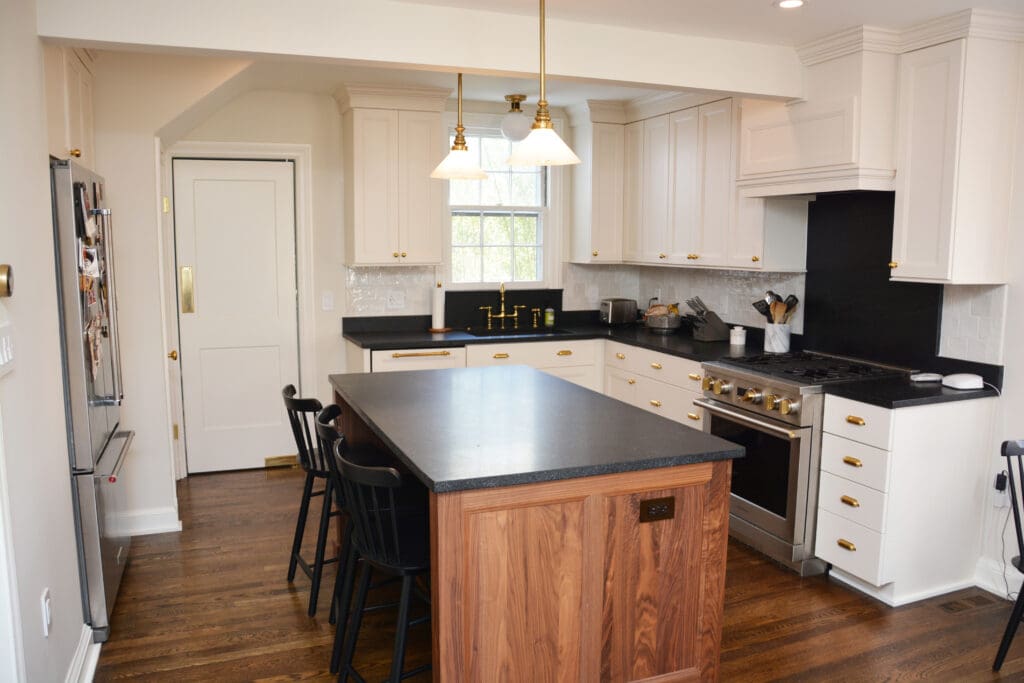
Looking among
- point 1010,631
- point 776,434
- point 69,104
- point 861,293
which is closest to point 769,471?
point 776,434

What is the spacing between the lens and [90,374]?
296 centimetres

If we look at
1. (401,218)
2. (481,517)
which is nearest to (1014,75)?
(481,517)

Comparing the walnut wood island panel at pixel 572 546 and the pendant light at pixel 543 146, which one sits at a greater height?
the pendant light at pixel 543 146

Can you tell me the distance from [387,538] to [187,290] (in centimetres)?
321

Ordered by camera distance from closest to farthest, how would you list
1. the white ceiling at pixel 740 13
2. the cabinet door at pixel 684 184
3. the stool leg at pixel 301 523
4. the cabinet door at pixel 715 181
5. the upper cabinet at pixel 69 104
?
the upper cabinet at pixel 69 104
the white ceiling at pixel 740 13
the stool leg at pixel 301 523
the cabinet door at pixel 715 181
the cabinet door at pixel 684 184

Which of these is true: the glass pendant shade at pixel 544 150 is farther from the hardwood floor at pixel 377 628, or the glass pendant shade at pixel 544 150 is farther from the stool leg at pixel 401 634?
the hardwood floor at pixel 377 628

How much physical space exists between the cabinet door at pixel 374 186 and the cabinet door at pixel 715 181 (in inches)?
73.1

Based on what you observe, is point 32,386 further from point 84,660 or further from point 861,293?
point 861,293

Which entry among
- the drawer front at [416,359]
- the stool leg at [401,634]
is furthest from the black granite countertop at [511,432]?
the drawer front at [416,359]

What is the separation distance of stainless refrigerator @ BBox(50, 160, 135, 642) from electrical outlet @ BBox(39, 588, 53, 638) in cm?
59

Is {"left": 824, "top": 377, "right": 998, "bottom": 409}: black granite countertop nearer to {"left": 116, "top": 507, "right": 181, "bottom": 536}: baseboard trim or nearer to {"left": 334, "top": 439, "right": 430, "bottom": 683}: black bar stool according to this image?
{"left": 334, "top": 439, "right": 430, "bottom": 683}: black bar stool

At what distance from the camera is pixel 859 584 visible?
353 centimetres

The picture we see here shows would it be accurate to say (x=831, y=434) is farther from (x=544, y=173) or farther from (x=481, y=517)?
(x=544, y=173)

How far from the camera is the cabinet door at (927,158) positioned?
3.28 m
